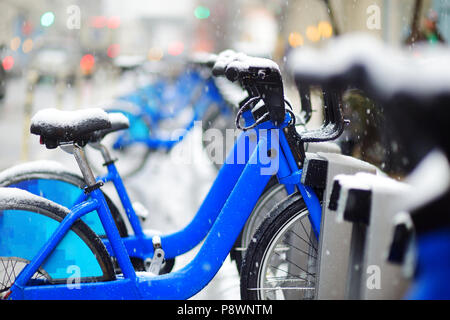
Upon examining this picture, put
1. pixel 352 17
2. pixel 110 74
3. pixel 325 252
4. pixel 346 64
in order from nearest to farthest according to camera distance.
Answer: pixel 346 64 < pixel 325 252 < pixel 352 17 < pixel 110 74

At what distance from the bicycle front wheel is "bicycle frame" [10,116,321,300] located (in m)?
0.09

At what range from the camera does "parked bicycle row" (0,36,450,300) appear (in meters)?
1.44

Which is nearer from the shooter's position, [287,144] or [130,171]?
[287,144]

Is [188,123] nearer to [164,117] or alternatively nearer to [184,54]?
[164,117]

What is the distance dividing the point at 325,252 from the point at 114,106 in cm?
483

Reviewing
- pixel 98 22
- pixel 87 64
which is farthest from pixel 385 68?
pixel 98 22

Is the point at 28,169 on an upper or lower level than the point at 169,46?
lower

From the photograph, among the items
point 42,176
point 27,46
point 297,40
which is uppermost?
point 27,46

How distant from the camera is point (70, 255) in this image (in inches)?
109

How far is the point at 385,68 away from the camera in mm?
1463

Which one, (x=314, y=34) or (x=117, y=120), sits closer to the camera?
(x=117, y=120)

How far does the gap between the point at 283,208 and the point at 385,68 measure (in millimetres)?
1363

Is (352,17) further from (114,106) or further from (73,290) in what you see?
(73,290)

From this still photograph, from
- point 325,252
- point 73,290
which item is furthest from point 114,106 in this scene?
point 325,252
